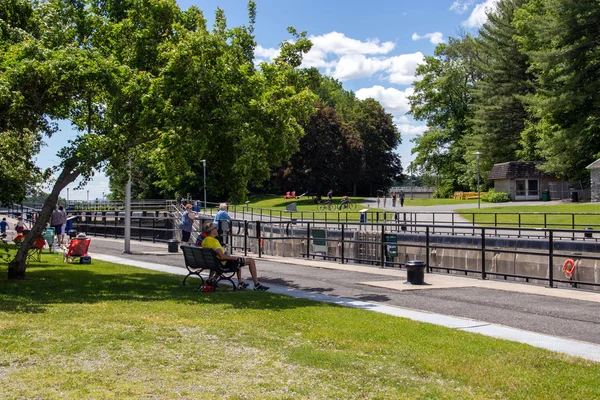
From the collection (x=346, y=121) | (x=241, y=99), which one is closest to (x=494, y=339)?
(x=241, y=99)

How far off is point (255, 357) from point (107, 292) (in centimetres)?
628

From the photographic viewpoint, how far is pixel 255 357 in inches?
284

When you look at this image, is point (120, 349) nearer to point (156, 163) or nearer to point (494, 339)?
point (494, 339)

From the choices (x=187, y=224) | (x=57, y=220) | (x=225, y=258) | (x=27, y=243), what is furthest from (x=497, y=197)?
(x=27, y=243)

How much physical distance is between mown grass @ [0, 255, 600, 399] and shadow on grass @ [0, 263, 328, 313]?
26cm

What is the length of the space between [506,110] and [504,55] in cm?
565

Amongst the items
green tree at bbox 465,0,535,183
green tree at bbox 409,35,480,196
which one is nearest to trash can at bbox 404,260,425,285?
green tree at bbox 465,0,535,183

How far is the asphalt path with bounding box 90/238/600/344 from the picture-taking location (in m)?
9.76

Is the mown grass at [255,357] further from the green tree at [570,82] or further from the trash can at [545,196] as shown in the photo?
the trash can at [545,196]

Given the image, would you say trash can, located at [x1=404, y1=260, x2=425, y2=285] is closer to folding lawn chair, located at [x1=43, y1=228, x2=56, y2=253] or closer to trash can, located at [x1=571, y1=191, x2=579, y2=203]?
folding lawn chair, located at [x1=43, y1=228, x2=56, y2=253]

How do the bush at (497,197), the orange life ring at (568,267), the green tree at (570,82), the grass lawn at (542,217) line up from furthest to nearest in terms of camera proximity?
the bush at (497,197) < the green tree at (570,82) < the grass lawn at (542,217) < the orange life ring at (568,267)

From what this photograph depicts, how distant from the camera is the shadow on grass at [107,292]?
11133mm

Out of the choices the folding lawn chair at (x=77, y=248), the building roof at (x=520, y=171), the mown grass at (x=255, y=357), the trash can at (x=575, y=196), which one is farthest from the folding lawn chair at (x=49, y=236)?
the building roof at (x=520, y=171)

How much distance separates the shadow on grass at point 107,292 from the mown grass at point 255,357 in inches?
10.1
